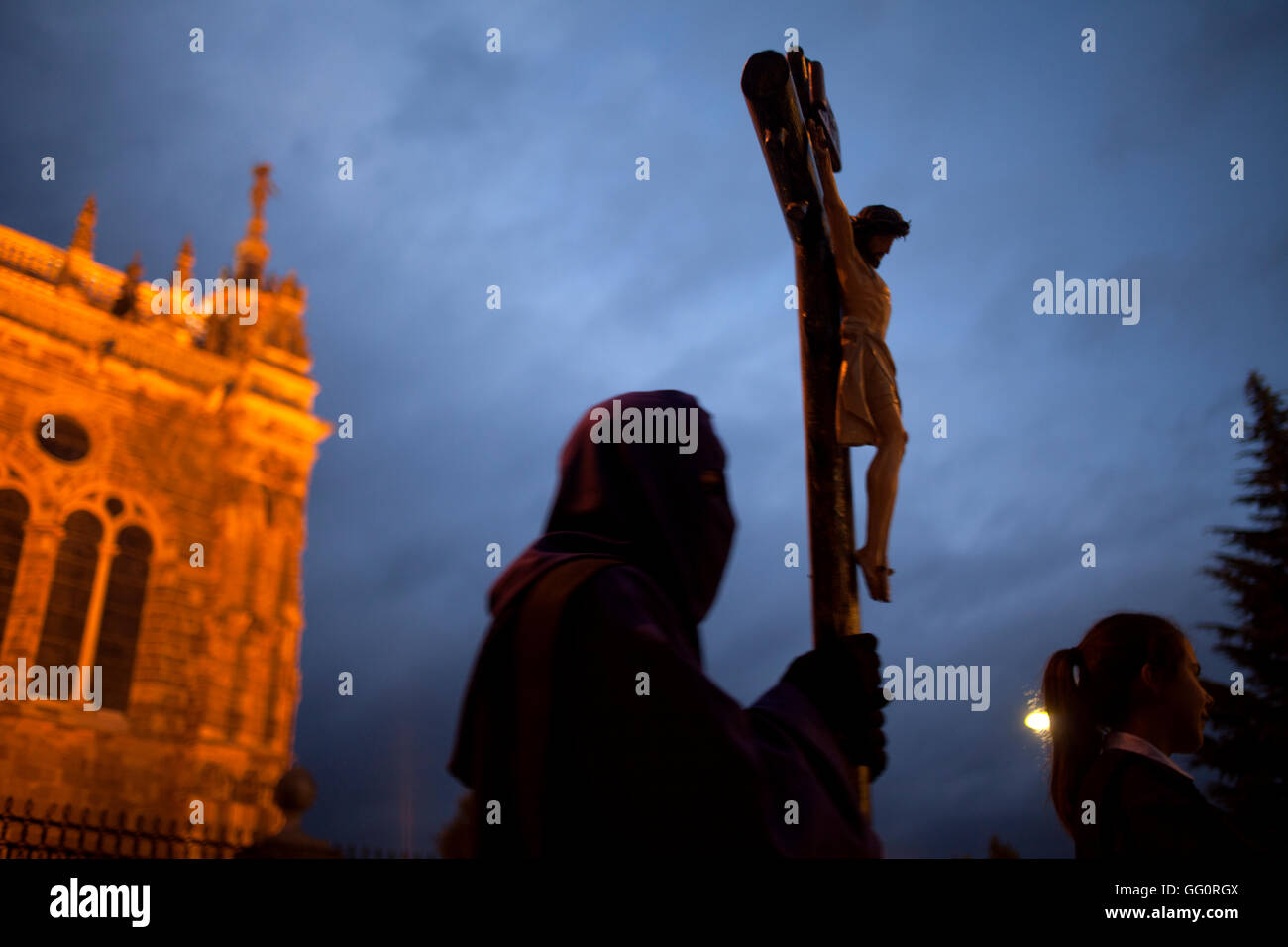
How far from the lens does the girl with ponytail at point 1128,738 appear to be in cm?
262

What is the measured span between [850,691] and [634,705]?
1.84 ft

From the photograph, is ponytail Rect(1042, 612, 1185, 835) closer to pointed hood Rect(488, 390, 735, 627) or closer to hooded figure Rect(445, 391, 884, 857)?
hooded figure Rect(445, 391, 884, 857)

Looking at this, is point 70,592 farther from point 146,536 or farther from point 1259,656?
point 1259,656

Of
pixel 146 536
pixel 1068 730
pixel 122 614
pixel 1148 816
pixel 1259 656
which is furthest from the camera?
pixel 146 536

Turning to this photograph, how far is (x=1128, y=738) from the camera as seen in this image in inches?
113

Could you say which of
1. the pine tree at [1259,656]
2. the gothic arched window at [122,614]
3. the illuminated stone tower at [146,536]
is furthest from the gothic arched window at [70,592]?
the pine tree at [1259,656]

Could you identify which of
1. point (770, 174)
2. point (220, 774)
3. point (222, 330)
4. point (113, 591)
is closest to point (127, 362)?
point (222, 330)

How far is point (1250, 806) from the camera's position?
14.2m

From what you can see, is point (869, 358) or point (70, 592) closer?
point (869, 358)

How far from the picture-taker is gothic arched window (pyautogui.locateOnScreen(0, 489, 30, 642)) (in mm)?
17906

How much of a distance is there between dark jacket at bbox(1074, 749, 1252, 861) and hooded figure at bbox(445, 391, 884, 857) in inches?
45.8

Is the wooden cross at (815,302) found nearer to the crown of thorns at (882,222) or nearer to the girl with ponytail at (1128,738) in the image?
the crown of thorns at (882,222)

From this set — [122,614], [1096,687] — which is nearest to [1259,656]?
[1096,687]

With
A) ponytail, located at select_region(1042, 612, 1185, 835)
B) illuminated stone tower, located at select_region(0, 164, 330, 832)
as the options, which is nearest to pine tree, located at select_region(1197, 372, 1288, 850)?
ponytail, located at select_region(1042, 612, 1185, 835)
